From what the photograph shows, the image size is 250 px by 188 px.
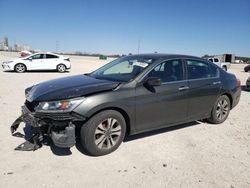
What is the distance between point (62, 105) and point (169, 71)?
2207 millimetres

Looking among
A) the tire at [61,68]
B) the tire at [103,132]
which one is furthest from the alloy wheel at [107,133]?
the tire at [61,68]

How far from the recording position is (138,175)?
341cm

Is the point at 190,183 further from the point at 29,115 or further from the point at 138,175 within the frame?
the point at 29,115

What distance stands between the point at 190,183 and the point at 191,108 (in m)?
2.03

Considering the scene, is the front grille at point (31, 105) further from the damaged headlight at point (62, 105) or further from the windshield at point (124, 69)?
the windshield at point (124, 69)

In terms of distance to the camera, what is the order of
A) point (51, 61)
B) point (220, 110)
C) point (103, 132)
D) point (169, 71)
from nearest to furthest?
point (103, 132) → point (169, 71) → point (220, 110) → point (51, 61)

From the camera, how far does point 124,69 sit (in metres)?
5.03

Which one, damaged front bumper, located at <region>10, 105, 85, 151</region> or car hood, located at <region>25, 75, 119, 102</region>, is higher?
car hood, located at <region>25, 75, 119, 102</region>

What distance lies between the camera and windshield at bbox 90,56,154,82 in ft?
14.7

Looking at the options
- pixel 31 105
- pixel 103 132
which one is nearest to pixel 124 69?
pixel 103 132

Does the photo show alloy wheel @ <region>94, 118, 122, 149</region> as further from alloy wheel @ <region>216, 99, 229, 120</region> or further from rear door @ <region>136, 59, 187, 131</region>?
alloy wheel @ <region>216, 99, 229, 120</region>

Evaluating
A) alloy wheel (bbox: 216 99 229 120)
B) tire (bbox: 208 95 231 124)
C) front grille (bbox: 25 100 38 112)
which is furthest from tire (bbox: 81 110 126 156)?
alloy wheel (bbox: 216 99 229 120)

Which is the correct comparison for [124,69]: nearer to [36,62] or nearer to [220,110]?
[220,110]

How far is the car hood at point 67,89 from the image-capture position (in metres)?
3.73
